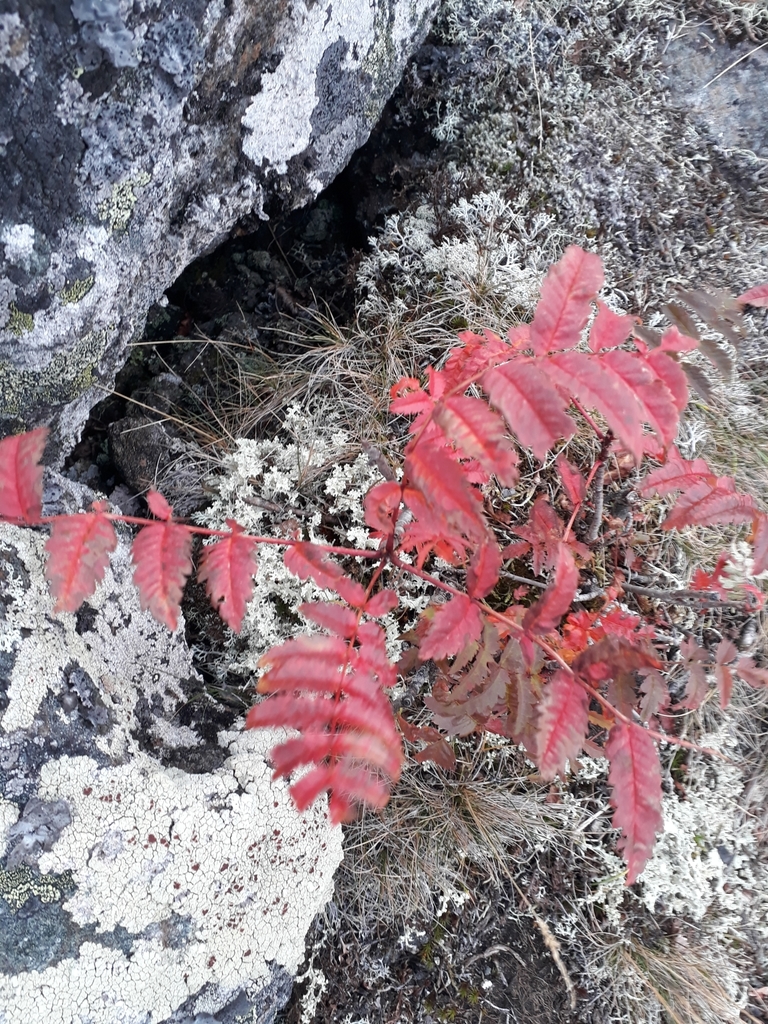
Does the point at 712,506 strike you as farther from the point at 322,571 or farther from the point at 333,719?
the point at 333,719

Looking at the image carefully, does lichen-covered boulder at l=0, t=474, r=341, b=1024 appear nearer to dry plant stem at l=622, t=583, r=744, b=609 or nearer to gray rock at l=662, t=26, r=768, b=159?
dry plant stem at l=622, t=583, r=744, b=609

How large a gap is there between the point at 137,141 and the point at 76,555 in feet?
3.05

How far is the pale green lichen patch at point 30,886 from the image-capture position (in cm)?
144

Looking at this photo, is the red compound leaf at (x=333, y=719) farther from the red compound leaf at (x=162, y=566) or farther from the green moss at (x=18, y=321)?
the green moss at (x=18, y=321)

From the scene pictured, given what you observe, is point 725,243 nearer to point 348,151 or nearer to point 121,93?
point 348,151

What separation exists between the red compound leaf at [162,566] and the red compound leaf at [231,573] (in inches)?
3.4

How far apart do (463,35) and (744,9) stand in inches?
42.6

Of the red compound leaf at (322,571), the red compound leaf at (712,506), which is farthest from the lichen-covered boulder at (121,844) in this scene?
the red compound leaf at (712,506)

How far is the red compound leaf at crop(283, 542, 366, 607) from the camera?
139 cm

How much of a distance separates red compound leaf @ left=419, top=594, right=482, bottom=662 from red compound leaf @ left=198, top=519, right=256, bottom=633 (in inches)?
15.2

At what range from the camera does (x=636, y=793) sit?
1231 millimetres

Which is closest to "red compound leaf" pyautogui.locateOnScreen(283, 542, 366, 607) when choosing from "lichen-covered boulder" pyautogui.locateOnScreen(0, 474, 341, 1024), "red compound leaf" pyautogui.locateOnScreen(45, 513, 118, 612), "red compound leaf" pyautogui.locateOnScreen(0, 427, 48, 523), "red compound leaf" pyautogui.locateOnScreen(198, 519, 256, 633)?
"red compound leaf" pyautogui.locateOnScreen(198, 519, 256, 633)

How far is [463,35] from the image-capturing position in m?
2.37

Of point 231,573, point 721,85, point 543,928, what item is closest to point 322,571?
point 231,573
